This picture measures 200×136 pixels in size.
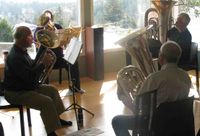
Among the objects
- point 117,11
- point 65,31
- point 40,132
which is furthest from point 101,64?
point 40,132

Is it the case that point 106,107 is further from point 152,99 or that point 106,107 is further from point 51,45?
point 152,99

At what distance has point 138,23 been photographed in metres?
6.93

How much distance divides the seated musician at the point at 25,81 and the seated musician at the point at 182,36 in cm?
210

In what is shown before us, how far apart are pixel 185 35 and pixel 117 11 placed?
1897 mm

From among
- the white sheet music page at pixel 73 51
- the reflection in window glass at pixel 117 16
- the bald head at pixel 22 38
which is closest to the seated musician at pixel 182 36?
the reflection in window glass at pixel 117 16

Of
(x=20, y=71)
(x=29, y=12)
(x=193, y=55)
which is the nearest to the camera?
(x=20, y=71)

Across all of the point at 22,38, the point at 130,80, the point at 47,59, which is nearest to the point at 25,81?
the point at 47,59

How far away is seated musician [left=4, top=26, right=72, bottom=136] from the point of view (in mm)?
3555

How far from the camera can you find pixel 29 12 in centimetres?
582

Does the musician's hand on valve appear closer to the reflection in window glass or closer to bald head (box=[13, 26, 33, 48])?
bald head (box=[13, 26, 33, 48])

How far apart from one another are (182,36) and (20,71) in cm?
251

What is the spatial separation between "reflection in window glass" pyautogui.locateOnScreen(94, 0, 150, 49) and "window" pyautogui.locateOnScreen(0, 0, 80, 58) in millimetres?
451

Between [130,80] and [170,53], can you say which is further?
[130,80]

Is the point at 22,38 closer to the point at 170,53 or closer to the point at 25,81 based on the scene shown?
the point at 25,81
